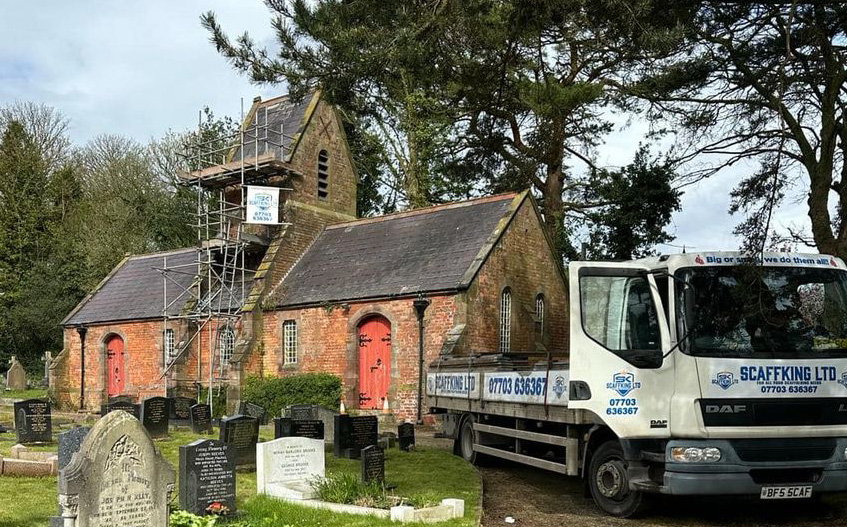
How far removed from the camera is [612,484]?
10359mm

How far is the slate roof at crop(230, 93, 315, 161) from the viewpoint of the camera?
3045 centimetres

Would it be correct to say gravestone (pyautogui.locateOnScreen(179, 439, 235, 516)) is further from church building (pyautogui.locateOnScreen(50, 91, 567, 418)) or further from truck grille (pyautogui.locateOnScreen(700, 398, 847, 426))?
church building (pyautogui.locateOnScreen(50, 91, 567, 418))

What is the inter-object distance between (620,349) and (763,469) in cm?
208

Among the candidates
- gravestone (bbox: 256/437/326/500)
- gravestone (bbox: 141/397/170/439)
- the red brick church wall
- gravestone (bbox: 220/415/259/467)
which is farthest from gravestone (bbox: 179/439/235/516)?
the red brick church wall

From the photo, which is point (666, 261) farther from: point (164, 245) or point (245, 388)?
point (164, 245)

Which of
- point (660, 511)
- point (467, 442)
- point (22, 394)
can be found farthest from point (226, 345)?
point (660, 511)

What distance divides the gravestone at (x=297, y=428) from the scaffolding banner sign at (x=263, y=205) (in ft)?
46.2

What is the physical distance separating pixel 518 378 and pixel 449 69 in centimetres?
468

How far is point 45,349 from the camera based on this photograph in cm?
4862

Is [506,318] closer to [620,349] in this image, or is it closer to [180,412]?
[180,412]

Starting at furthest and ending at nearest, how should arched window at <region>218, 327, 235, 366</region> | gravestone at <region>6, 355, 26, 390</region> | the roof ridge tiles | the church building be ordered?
gravestone at <region>6, 355, 26, 390</region>
arched window at <region>218, 327, 235, 366</region>
the roof ridge tiles
the church building

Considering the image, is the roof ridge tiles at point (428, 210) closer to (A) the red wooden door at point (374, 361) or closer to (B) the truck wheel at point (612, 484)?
(A) the red wooden door at point (374, 361)

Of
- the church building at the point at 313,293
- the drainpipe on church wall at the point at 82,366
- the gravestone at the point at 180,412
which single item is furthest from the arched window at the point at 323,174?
the drainpipe on church wall at the point at 82,366

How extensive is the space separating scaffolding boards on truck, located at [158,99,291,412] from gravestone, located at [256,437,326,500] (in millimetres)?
16619
